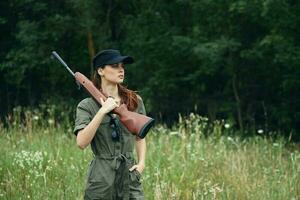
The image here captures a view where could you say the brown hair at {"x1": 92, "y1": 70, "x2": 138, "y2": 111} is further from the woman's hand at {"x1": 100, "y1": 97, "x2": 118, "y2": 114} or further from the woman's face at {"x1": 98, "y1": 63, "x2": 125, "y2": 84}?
the woman's hand at {"x1": 100, "y1": 97, "x2": 118, "y2": 114}

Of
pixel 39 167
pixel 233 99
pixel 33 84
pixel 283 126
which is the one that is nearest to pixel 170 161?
pixel 39 167

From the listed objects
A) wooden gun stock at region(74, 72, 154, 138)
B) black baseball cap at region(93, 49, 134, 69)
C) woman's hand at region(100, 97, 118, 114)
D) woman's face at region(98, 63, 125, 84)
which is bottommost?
wooden gun stock at region(74, 72, 154, 138)

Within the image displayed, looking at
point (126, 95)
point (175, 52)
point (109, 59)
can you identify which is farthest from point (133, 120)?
point (175, 52)

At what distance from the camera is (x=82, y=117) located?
432 cm

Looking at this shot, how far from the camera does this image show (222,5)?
62.1 feet

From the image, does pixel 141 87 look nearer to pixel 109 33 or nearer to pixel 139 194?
pixel 109 33

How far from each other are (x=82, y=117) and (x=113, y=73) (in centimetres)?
38

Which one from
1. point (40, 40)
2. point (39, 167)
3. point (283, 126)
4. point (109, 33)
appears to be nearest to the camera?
point (39, 167)

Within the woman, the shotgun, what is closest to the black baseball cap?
the woman

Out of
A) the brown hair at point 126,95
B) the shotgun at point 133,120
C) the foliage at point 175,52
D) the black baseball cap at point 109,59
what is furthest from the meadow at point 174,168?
the foliage at point 175,52

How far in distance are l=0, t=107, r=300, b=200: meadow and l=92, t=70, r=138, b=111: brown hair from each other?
1.54 m

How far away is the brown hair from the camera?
441 centimetres

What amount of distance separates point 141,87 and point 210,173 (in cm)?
1419

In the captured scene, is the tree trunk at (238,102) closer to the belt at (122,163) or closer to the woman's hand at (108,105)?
the belt at (122,163)
